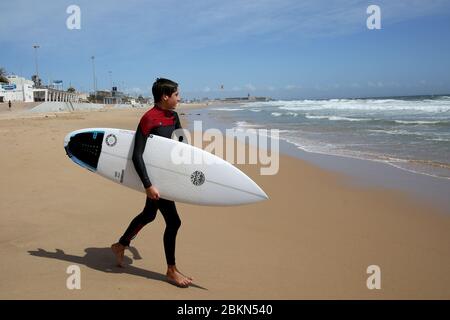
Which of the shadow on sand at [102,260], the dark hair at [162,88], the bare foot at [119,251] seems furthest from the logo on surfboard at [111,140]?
the shadow on sand at [102,260]

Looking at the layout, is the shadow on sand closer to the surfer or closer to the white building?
the surfer

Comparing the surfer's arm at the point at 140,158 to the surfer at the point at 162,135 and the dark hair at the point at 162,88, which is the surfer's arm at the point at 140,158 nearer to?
the surfer at the point at 162,135

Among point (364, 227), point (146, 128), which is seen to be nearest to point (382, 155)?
point (364, 227)

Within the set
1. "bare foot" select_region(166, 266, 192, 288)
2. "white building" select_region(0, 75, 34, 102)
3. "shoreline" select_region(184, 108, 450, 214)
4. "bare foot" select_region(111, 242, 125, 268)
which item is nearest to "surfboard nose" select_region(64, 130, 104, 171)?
"bare foot" select_region(111, 242, 125, 268)

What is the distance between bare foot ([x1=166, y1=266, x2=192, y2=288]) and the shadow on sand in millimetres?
62

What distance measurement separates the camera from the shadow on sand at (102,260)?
2.98 metres

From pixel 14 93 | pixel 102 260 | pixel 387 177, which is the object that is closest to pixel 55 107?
pixel 14 93

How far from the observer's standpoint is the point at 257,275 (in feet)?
9.78

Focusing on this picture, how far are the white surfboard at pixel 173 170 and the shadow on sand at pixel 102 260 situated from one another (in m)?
0.65

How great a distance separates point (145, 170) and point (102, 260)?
1.05 m

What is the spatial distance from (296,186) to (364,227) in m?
2.03

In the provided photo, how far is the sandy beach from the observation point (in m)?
2.76
